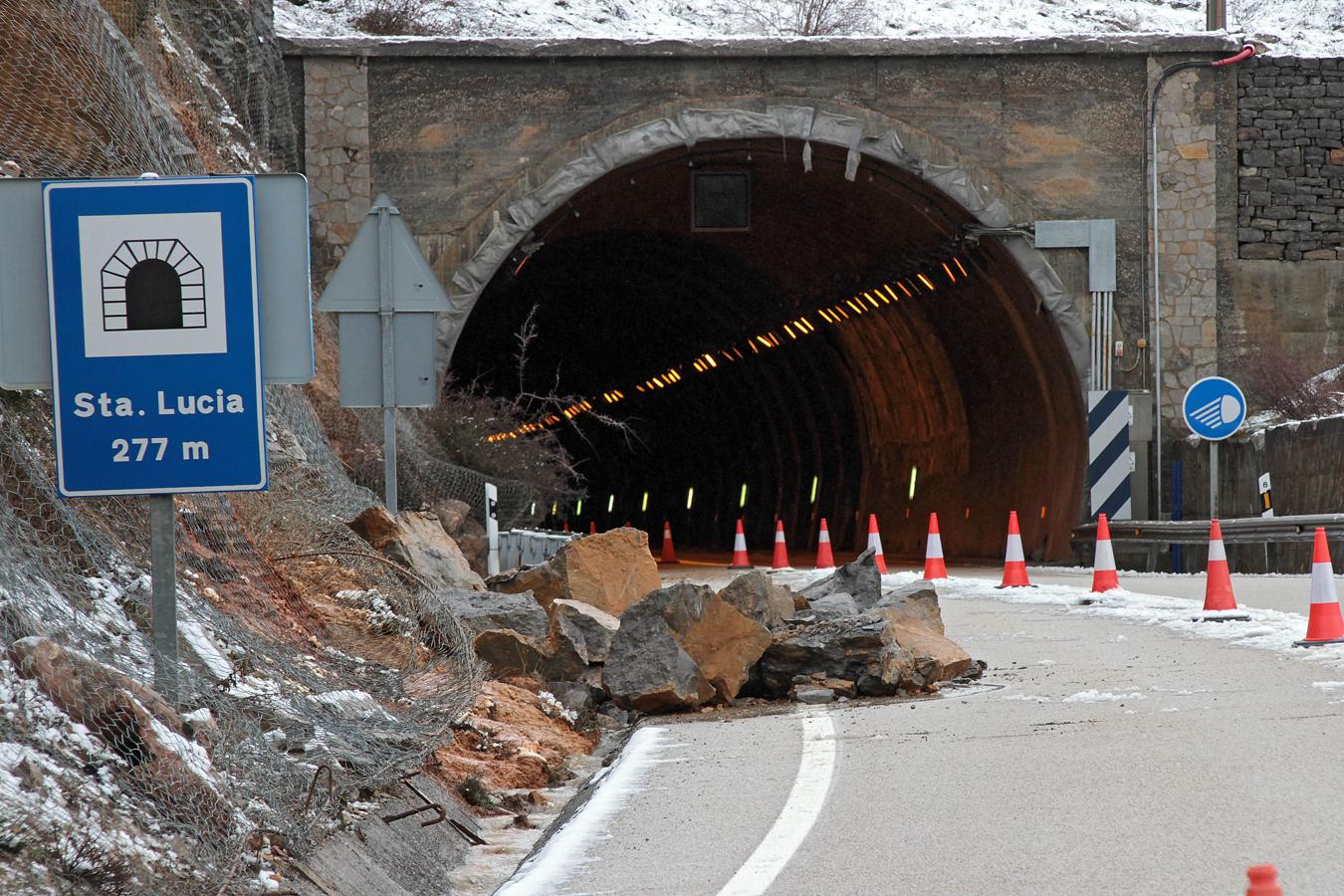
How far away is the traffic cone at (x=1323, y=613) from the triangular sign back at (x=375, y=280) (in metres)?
5.33

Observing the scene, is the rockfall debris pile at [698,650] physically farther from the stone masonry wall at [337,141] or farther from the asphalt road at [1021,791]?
the stone masonry wall at [337,141]

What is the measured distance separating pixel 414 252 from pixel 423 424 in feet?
33.7

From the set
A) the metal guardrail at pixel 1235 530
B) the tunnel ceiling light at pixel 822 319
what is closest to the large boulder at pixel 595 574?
the metal guardrail at pixel 1235 530

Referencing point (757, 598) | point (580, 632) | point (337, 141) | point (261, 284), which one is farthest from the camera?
point (337, 141)

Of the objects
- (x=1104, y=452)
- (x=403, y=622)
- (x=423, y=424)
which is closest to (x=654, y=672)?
(x=403, y=622)

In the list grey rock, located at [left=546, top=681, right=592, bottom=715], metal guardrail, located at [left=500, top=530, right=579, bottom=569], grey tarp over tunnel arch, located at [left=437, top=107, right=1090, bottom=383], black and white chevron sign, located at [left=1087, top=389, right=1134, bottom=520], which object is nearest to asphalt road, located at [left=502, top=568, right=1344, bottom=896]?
grey rock, located at [left=546, top=681, right=592, bottom=715]

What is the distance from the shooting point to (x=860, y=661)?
30.8ft

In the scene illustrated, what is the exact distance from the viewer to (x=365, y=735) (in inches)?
235

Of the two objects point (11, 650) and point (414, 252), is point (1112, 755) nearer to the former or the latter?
point (11, 650)

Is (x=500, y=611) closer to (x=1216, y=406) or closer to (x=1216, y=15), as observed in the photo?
(x=1216, y=406)

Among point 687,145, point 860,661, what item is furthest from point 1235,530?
point 860,661

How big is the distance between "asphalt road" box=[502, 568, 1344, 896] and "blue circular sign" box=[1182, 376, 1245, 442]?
860 cm

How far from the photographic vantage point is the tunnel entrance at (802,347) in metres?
22.9

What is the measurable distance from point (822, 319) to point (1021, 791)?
2370 cm
